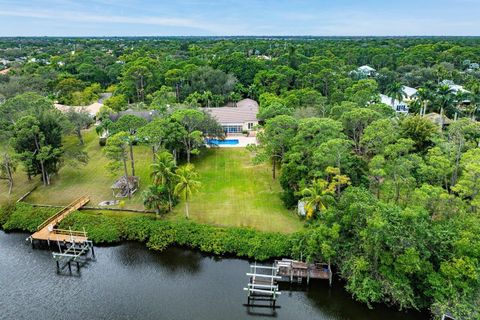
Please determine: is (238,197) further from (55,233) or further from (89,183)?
(89,183)

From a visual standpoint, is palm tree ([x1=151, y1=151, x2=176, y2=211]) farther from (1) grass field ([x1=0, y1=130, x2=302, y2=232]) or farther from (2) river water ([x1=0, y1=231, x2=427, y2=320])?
(2) river water ([x1=0, y1=231, x2=427, y2=320])

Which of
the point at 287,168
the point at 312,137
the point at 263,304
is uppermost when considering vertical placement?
the point at 312,137

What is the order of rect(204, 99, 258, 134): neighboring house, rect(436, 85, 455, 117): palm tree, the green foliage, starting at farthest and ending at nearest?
1. rect(204, 99, 258, 134): neighboring house
2. rect(436, 85, 455, 117): palm tree
3. the green foliage

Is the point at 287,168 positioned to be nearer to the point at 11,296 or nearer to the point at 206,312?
the point at 206,312

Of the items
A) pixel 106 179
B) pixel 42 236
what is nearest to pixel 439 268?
pixel 42 236

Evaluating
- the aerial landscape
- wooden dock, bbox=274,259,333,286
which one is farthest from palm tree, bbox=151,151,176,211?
wooden dock, bbox=274,259,333,286

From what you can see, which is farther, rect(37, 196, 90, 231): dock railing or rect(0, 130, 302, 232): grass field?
rect(0, 130, 302, 232): grass field
